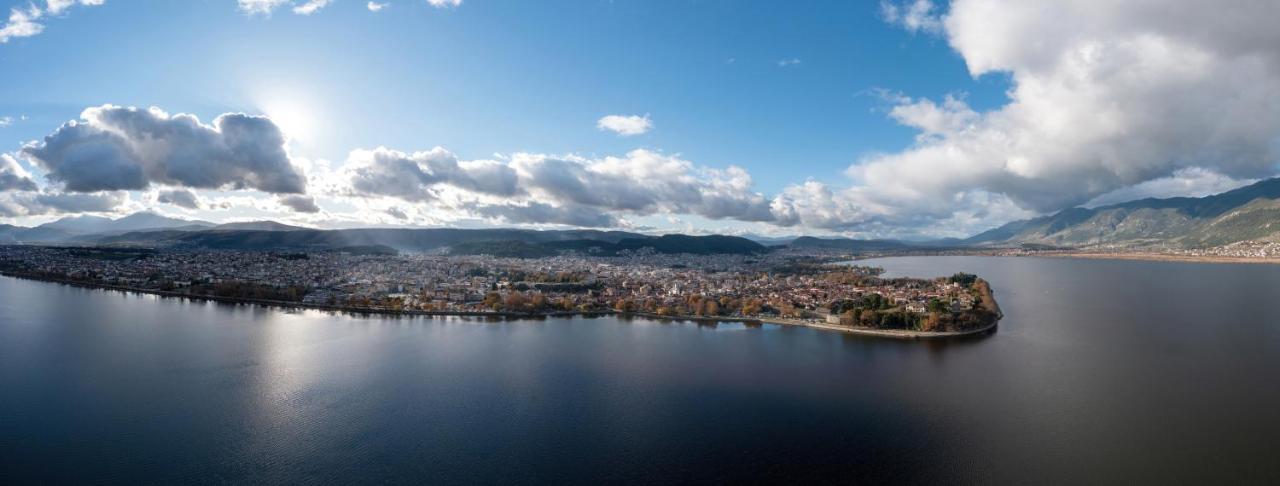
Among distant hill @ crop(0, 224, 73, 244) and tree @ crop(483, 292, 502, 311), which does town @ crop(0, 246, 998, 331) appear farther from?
distant hill @ crop(0, 224, 73, 244)

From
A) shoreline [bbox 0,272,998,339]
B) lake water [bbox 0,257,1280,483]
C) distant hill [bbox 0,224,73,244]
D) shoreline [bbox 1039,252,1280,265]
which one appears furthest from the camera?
distant hill [bbox 0,224,73,244]

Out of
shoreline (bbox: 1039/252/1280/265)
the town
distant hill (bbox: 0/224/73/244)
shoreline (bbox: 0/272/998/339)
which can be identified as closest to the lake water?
A: shoreline (bbox: 0/272/998/339)

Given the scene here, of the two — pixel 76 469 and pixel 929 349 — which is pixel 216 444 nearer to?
pixel 76 469

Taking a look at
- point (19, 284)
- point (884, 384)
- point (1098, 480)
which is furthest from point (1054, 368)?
point (19, 284)

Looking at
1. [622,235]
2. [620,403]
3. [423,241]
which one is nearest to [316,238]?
[423,241]

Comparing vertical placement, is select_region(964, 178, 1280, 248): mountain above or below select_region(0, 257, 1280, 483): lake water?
above

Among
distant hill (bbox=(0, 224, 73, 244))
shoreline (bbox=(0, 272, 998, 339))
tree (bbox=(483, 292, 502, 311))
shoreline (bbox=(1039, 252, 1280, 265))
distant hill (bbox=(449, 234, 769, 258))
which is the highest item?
distant hill (bbox=(0, 224, 73, 244))

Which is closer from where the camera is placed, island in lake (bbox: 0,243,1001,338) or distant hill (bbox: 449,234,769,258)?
island in lake (bbox: 0,243,1001,338)

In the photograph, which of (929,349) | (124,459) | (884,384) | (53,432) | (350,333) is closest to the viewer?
(124,459)
